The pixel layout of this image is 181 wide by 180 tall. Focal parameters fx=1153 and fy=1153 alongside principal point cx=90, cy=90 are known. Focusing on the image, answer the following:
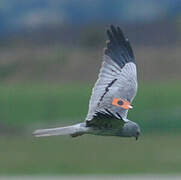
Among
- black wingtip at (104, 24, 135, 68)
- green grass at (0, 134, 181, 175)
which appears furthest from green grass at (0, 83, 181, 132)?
black wingtip at (104, 24, 135, 68)

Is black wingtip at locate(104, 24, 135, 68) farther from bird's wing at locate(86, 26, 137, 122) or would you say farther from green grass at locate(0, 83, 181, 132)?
green grass at locate(0, 83, 181, 132)

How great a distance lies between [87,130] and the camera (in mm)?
9383

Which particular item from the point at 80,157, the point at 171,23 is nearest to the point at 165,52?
the point at 171,23

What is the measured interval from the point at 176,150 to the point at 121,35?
15.7 m

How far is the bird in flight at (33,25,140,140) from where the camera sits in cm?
925

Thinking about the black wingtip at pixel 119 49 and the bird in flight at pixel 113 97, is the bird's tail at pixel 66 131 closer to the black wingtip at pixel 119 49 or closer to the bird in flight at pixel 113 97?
the bird in flight at pixel 113 97

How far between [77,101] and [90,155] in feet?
19.5

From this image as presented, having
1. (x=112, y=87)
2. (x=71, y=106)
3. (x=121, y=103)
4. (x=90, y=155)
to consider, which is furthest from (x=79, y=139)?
(x=121, y=103)

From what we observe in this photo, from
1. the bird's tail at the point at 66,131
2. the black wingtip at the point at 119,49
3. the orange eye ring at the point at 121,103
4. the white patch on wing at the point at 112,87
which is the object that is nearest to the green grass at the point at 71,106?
the black wingtip at the point at 119,49

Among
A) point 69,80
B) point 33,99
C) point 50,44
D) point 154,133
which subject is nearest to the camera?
point 154,133

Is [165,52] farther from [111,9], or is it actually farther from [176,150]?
[111,9]

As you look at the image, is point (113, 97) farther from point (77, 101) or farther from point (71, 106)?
point (77, 101)

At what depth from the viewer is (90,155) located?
2558 centimetres

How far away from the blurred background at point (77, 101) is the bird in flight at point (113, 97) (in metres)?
5.66
